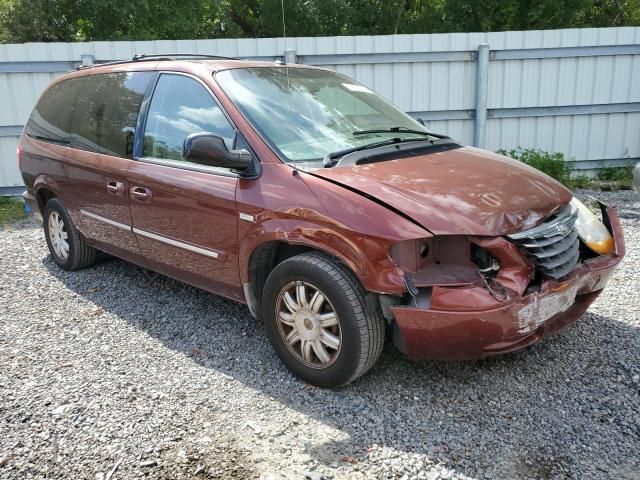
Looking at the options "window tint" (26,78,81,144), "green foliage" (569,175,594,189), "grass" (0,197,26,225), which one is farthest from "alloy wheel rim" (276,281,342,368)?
"green foliage" (569,175,594,189)

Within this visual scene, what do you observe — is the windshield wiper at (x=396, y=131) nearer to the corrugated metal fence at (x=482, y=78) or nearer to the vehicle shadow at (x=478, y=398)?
the vehicle shadow at (x=478, y=398)

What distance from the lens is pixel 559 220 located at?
10.4 feet

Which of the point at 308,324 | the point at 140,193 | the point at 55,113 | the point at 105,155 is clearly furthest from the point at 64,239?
the point at 308,324

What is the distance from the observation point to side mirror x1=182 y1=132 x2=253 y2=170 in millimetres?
3193

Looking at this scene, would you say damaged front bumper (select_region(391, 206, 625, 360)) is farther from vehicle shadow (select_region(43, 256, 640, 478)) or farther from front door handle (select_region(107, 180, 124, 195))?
front door handle (select_region(107, 180, 124, 195))

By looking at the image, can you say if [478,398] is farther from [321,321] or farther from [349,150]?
[349,150]

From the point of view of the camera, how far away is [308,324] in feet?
10.5

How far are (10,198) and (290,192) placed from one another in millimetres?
6715

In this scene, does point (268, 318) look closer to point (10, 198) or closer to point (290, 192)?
point (290, 192)

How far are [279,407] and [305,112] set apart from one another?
6.07ft

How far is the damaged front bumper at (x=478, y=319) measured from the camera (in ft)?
9.12

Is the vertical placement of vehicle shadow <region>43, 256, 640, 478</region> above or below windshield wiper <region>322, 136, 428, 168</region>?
below

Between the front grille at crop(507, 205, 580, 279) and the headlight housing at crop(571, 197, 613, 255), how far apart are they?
223 mm

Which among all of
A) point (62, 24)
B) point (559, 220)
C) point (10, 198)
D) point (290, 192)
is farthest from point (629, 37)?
point (62, 24)
